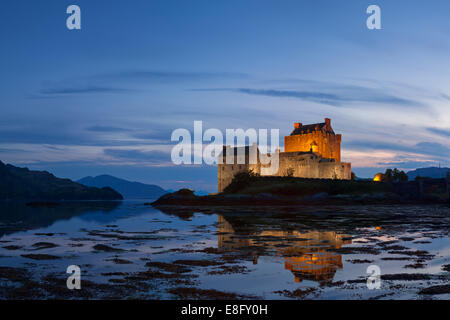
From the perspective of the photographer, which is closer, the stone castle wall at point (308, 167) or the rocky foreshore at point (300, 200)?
the rocky foreshore at point (300, 200)

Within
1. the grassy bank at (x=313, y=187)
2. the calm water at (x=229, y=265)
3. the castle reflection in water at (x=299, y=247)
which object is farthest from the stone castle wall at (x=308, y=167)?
the calm water at (x=229, y=265)

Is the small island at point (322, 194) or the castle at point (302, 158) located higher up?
the castle at point (302, 158)

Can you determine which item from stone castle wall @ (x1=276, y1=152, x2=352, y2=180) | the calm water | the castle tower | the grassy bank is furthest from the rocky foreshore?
the calm water

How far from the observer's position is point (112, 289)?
9.59 meters

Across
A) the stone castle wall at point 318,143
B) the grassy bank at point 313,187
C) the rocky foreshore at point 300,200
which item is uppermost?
the stone castle wall at point 318,143

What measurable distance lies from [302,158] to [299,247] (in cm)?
6737

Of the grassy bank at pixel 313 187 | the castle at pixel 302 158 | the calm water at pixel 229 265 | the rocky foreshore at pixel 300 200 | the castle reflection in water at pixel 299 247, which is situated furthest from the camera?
the castle at pixel 302 158

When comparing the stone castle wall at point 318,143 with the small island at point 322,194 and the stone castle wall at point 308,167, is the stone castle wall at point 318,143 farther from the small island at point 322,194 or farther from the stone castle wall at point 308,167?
the small island at point 322,194

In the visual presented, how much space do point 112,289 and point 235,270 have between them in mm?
3888

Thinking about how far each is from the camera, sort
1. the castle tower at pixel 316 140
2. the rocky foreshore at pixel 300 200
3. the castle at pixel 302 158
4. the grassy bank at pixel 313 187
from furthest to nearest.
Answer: the castle tower at pixel 316 140, the castle at pixel 302 158, the grassy bank at pixel 313 187, the rocky foreshore at pixel 300 200

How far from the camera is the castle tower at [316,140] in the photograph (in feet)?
304

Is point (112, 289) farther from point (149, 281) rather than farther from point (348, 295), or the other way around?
point (348, 295)

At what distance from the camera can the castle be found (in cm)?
8144

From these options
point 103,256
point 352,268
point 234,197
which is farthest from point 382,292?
point 234,197
